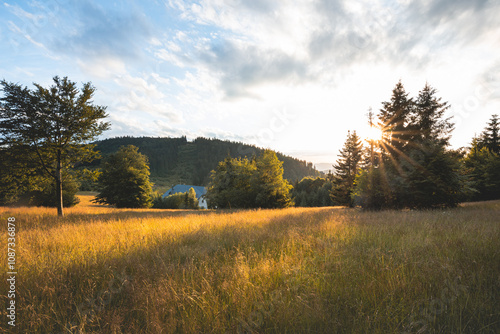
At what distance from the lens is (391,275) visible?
2820 mm

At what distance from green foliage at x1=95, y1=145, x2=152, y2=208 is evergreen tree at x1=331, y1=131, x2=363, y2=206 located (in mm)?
33129

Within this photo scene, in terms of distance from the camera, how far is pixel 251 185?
87.0ft

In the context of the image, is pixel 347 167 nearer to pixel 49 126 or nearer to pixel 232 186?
pixel 232 186

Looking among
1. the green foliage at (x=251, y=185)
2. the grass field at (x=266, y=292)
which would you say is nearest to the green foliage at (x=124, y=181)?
the green foliage at (x=251, y=185)

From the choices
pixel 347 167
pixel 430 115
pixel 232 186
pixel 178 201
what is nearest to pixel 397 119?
pixel 430 115

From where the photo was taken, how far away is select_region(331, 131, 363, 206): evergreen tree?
3250cm

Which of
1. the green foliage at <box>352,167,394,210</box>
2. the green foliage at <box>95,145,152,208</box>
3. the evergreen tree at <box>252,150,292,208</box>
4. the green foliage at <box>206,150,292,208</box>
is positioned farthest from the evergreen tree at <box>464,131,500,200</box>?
the green foliage at <box>95,145,152,208</box>

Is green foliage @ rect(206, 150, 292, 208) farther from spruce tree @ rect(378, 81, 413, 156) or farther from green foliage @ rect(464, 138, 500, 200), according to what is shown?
green foliage @ rect(464, 138, 500, 200)

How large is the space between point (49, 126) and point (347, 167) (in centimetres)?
3690

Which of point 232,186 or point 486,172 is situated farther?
point 232,186

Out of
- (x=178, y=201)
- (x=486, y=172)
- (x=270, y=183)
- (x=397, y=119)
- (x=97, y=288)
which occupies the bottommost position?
(x=178, y=201)

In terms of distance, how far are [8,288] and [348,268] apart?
17.7 ft

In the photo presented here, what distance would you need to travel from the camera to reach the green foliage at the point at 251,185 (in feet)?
83.4

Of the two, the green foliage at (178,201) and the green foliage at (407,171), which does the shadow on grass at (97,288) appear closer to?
the green foliage at (407,171)
